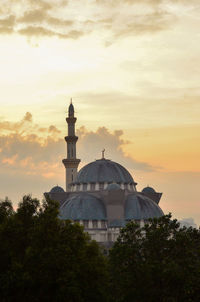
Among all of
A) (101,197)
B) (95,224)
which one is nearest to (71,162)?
(101,197)

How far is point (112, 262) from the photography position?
185ft

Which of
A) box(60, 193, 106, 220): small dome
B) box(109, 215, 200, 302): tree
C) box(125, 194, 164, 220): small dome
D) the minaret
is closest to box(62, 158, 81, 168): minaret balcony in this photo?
the minaret

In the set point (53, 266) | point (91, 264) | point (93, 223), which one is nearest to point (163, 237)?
point (91, 264)

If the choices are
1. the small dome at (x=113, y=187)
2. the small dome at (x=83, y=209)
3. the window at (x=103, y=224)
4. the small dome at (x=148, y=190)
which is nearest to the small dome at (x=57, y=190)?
the small dome at (x=83, y=209)

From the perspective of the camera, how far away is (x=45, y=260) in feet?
166

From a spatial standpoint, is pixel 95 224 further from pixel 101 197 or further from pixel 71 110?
pixel 71 110

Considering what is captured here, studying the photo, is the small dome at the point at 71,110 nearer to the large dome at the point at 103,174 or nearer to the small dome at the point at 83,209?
the large dome at the point at 103,174

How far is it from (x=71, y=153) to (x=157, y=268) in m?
90.7

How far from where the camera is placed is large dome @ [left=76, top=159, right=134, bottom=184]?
143 m

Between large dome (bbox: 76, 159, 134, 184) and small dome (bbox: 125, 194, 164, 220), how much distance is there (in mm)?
7678

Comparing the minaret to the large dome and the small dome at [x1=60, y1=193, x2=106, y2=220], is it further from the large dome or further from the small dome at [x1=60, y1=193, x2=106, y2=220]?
the small dome at [x1=60, y1=193, x2=106, y2=220]

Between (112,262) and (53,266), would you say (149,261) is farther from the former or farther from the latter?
(53,266)

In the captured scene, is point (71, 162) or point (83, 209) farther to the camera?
point (71, 162)

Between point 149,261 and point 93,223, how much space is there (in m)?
78.0
